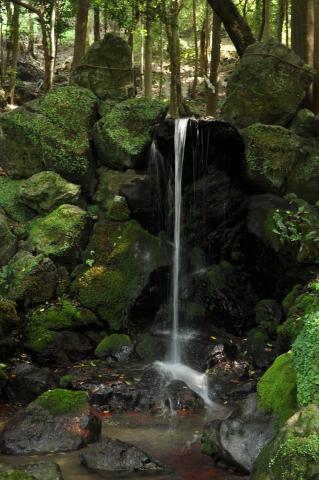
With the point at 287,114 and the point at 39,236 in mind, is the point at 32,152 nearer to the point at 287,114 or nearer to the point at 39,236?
the point at 39,236

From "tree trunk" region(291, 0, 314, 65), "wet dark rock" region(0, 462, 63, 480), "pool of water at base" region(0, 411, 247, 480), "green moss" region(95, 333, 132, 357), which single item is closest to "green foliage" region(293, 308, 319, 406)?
"pool of water at base" region(0, 411, 247, 480)

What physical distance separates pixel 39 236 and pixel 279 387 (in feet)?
23.6

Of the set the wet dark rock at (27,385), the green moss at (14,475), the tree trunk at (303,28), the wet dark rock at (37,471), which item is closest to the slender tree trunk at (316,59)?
the tree trunk at (303,28)

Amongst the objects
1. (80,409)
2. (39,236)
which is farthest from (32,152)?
(80,409)

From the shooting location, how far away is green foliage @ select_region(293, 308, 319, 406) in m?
5.65

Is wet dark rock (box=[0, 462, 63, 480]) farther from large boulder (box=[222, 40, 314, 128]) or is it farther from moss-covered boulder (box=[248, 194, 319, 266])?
large boulder (box=[222, 40, 314, 128])

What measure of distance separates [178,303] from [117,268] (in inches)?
64.9

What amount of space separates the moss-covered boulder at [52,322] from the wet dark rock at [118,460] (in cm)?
389

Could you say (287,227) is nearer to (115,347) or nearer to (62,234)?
(115,347)

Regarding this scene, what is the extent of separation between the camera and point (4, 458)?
23.5ft

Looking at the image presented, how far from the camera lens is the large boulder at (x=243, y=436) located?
647 cm

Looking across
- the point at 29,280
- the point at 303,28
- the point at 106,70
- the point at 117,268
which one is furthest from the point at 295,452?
the point at 303,28

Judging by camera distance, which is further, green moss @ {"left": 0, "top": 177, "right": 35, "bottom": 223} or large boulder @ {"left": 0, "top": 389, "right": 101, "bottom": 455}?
green moss @ {"left": 0, "top": 177, "right": 35, "bottom": 223}

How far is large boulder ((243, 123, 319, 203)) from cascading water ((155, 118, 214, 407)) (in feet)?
5.27
